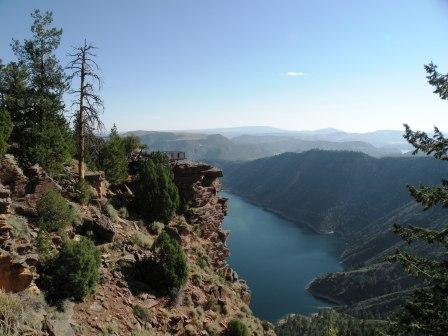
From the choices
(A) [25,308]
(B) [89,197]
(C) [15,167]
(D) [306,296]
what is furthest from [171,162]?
(D) [306,296]

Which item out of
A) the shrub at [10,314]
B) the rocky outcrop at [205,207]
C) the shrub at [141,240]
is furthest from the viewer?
the rocky outcrop at [205,207]

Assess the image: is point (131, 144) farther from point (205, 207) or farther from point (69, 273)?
point (69, 273)

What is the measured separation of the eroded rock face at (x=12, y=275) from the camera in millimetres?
18453

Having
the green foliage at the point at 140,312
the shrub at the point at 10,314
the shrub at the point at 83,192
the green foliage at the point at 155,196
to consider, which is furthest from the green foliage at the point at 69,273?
the green foliage at the point at 155,196

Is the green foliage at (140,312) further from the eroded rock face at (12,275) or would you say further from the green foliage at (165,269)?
the eroded rock face at (12,275)

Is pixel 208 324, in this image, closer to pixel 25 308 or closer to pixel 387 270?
pixel 25 308

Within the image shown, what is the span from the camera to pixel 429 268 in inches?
698

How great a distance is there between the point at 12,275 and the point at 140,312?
300 inches

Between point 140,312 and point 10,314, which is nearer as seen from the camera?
point 10,314

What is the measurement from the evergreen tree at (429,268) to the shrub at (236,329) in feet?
42.8

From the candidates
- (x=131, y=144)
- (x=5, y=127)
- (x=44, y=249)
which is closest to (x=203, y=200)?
(x=131, y=144)

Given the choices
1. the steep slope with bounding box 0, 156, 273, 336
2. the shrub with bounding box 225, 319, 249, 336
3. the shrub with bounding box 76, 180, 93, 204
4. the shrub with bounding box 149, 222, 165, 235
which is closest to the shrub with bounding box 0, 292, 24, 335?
the steep slope with bounding box 0, 156, 273, 336

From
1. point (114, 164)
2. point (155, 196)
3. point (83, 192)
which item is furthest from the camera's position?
point (114, 164)

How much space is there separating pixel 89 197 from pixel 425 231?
22.1 metres
